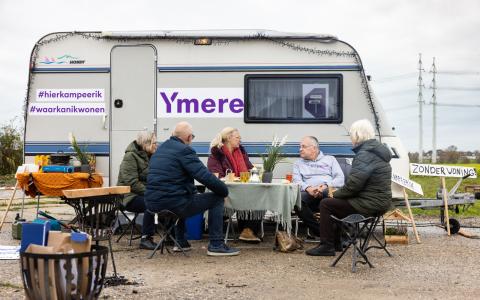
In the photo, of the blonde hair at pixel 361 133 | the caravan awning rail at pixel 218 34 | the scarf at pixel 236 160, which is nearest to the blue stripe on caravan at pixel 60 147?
the caravan awning rail at pixel 218 34

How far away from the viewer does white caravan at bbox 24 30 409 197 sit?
816 cm

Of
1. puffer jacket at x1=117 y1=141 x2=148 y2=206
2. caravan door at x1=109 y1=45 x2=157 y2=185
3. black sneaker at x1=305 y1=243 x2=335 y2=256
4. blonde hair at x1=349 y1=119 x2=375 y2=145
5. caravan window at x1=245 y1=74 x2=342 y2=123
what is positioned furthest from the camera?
caravan door at x1=109 y1=45 x2=157 y2=185

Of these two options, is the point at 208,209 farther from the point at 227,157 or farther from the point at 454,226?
the point at 454,226

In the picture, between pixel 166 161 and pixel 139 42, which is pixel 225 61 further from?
pixel 166 161

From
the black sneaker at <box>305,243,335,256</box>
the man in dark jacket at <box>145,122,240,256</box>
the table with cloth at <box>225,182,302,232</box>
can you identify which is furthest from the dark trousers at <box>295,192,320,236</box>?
the man in dark jacket at <box>145,122,240,256</box>

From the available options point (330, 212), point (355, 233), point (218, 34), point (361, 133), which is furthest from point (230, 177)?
point (218, 34)

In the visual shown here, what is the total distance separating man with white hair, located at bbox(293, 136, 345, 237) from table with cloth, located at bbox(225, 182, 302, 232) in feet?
1.30

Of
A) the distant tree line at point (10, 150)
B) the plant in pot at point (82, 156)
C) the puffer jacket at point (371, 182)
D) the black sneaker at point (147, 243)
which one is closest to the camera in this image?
the puffer jacket at point (371, 182)

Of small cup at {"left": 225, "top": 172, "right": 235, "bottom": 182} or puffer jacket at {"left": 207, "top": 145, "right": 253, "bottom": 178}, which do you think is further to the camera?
puffer jacket at {"left": 207, "top": 145, "right": 253, "bottom": 178}

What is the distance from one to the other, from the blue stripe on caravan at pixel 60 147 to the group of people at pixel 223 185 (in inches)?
42.8

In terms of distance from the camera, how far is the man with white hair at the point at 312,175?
7.30 meters

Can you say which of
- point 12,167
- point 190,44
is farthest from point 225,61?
point 12,167

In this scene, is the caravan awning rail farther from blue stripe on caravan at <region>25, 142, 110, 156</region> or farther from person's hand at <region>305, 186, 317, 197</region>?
person's hand at <region>305, 186, 317, 197</region>

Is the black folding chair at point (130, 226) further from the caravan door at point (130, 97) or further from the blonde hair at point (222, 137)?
the blonde hair at point (222, 137)
